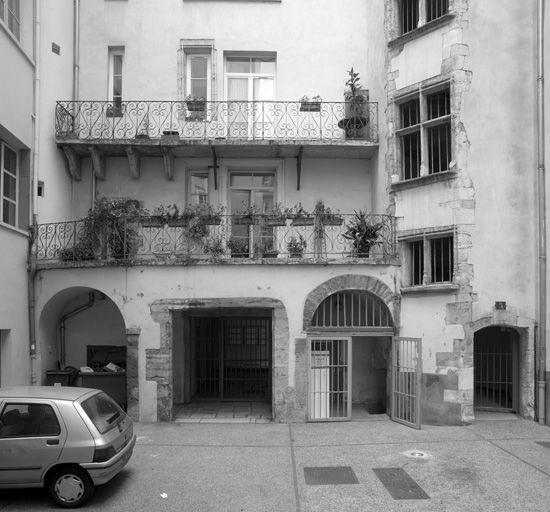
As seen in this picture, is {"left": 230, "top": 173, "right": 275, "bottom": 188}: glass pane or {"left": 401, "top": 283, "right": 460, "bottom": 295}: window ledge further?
{"left": 230, "top": 173, "right": 275, "bottom": 188}: glass pane

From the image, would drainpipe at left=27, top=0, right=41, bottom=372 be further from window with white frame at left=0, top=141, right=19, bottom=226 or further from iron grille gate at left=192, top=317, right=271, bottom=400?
iron grille gate at left=192, top=317, right=271, bottom=400

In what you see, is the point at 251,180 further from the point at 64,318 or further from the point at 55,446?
the point at 55,446

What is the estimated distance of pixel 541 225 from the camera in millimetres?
11141

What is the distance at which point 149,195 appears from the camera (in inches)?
553

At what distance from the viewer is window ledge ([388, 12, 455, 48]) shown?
454 inches

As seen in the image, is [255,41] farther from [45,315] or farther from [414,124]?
[45,315]

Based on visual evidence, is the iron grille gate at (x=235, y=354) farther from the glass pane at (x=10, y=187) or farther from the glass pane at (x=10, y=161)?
the glass pane at (x=10, y=161)

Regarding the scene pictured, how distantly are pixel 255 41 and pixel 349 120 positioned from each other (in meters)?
3.26

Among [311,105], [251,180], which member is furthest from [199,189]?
[311,105]

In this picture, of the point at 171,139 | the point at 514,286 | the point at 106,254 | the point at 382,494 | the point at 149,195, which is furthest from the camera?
the point at 149,195

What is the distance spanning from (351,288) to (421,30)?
5.72 m

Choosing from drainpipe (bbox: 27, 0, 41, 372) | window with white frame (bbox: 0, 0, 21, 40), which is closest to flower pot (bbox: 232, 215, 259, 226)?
drainpipe (bbox: 27, 0, 41, 372)

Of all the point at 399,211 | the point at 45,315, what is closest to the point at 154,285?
the point at 45,315

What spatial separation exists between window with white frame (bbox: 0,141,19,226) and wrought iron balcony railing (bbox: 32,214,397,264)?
573 millimetres
